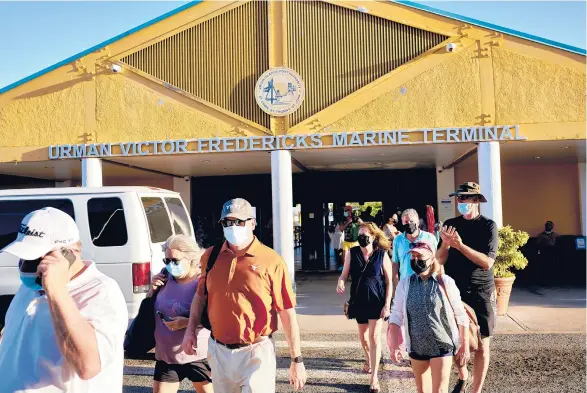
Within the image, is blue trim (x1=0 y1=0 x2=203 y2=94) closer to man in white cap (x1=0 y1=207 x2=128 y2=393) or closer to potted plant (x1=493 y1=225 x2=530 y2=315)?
potted plant (x1=493 y1=225 x2=530 y2=315)

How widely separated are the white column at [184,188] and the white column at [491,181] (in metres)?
10.1

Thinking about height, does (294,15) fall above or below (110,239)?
above

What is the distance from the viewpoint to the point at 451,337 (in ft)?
12.3

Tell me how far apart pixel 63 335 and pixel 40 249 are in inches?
13.8

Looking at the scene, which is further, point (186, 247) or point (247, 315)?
point (186, 247)

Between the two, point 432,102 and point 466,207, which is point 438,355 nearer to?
point 466,207

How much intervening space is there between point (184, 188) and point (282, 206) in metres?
7.32

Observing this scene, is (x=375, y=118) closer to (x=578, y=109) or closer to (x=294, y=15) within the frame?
(x=294, y=15)

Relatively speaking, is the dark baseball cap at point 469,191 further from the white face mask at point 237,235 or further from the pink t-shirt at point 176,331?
the pink t-shirt at point 176,331

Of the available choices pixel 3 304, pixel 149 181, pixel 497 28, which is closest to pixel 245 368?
pixel 3 304

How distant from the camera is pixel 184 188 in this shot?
1688cm

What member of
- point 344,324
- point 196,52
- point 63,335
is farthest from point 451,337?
point 196,52

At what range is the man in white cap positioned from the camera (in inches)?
70.7

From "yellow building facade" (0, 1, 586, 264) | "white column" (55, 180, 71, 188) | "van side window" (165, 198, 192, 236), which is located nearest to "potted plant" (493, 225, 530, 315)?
"yellow building facade" (0, 1, 586, 264)
